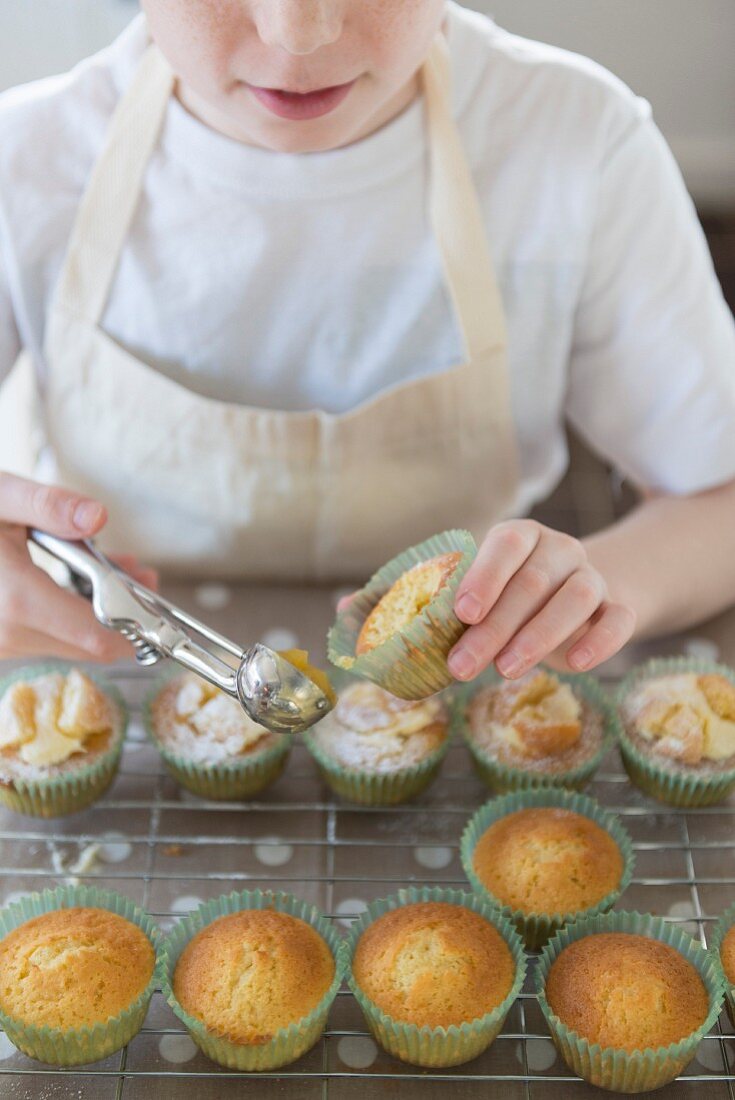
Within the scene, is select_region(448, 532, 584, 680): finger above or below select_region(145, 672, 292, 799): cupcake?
above

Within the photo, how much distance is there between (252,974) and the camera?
1.21 meters

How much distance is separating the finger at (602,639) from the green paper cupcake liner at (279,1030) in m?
0.36

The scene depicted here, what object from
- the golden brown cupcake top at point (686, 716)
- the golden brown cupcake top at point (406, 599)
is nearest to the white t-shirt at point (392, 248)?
the golden brown cupcake top at point (686, 716)

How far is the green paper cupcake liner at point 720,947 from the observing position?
120 centimetres

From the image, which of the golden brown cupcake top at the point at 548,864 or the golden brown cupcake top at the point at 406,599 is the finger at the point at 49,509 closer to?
the golden brown cupcake top at the point at 406,599

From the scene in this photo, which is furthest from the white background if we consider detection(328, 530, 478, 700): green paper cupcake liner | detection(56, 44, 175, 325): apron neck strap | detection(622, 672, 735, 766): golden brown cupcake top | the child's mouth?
detection(328, 530, 478, 700): green paper cupcake liner

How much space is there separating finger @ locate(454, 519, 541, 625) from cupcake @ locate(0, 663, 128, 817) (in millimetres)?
510

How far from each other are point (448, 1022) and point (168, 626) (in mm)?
445

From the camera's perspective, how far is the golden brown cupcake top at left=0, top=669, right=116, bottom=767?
1465mm

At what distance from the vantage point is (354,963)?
4.09 feet

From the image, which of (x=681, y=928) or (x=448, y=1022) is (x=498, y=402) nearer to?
(x=681, y=928)

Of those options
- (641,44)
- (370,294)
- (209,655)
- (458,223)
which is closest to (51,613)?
(209,655)

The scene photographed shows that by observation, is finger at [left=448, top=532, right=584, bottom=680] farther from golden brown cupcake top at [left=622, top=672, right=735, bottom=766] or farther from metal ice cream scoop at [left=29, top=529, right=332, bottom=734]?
golden brown cupcake top at [left=622, top=672, right=735, bottom=766]

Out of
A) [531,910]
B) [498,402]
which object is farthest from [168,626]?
[498,402]
